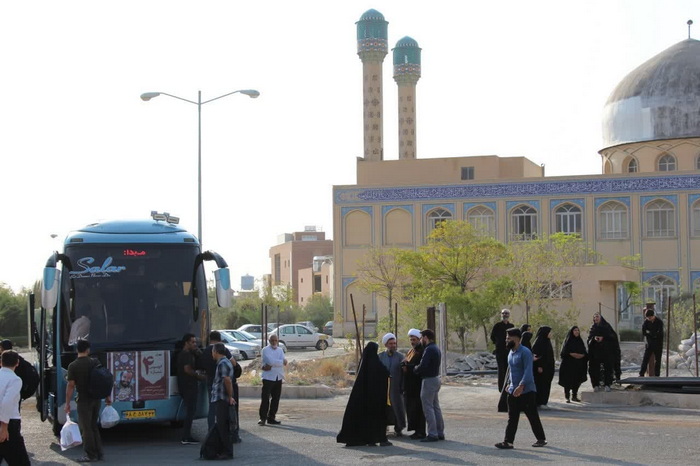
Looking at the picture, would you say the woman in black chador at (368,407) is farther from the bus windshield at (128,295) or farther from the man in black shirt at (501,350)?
the man in black shirt at (501,350)

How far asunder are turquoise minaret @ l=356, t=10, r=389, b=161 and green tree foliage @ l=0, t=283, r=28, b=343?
25.3 m

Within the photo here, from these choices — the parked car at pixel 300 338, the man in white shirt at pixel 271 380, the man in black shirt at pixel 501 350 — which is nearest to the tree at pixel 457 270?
the parked car at pixel 300 338

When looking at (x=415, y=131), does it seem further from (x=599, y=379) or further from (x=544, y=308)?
(x=599, y=379)

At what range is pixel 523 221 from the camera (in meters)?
Answer: 55.7

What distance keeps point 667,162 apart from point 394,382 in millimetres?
47774

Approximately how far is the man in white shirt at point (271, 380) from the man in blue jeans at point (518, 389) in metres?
3.96

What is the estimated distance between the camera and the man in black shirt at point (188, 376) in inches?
503

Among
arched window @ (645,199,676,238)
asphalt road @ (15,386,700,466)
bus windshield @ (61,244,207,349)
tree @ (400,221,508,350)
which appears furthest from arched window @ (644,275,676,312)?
bus windshield @ (61,244,207,349)

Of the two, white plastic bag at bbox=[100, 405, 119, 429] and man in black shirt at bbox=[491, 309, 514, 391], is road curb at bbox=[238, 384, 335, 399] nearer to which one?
man in black shirt at bbox=[491, 309, 514, 391]

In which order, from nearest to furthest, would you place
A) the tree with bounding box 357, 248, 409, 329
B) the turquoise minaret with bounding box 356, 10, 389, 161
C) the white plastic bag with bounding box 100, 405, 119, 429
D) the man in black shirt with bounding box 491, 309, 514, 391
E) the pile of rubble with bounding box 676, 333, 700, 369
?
the white plastic bag with bounding box 100, 405, 119, 429
the man in black shirt with bounding box 491, 309, 514, 391
the pile of rubble with bounding box 676, 333, 700, 369
the tree with bounding box 357, 248, 409, 329
the turquoise minaret with bounding box 356, 10, 389, 161

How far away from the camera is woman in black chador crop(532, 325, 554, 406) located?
623 inches

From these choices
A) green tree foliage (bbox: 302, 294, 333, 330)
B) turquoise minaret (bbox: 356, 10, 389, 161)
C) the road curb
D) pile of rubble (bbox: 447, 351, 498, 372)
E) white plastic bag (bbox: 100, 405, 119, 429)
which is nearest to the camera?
white plastic bag (bbox: 100, 405, 119, 429)

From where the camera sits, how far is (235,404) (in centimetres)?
1243

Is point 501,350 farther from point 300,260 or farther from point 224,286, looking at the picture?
point 300,260
